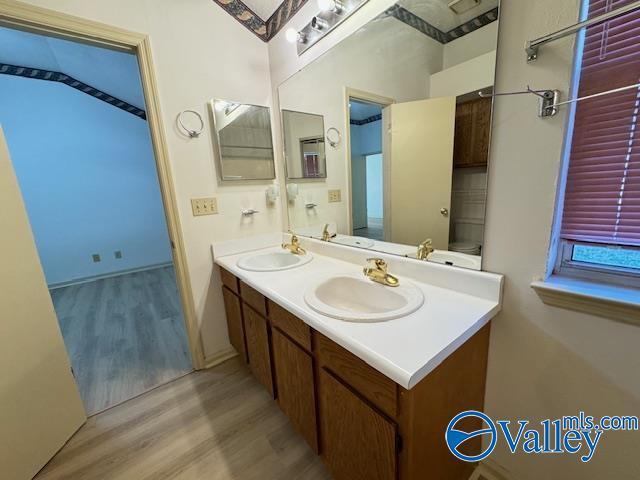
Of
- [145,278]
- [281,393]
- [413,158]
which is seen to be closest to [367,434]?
[281,393]

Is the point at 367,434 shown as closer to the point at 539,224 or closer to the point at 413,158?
the point at 539,224

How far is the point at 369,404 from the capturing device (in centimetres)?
75

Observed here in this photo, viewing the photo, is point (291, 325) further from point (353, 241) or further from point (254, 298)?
point (353, 241)

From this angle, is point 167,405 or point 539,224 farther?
point 167,405

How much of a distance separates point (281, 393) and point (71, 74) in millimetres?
4588

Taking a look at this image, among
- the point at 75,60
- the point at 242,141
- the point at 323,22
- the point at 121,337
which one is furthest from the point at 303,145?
the point at 75,60

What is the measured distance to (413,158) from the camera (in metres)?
1.18

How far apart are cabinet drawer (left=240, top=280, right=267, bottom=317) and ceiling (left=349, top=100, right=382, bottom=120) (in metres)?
1.07

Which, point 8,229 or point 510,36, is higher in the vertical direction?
point 510,36

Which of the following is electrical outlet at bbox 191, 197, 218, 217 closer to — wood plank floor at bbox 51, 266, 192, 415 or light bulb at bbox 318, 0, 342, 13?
wood plank floor at bbox 51, 266, 192, 415

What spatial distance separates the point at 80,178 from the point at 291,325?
4178 millimetres

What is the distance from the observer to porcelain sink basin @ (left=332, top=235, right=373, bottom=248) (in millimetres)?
1428

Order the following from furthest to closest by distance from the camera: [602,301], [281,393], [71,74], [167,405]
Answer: [71,74], [167,405], [281,393], [602,301]

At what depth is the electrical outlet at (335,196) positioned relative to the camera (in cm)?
163
